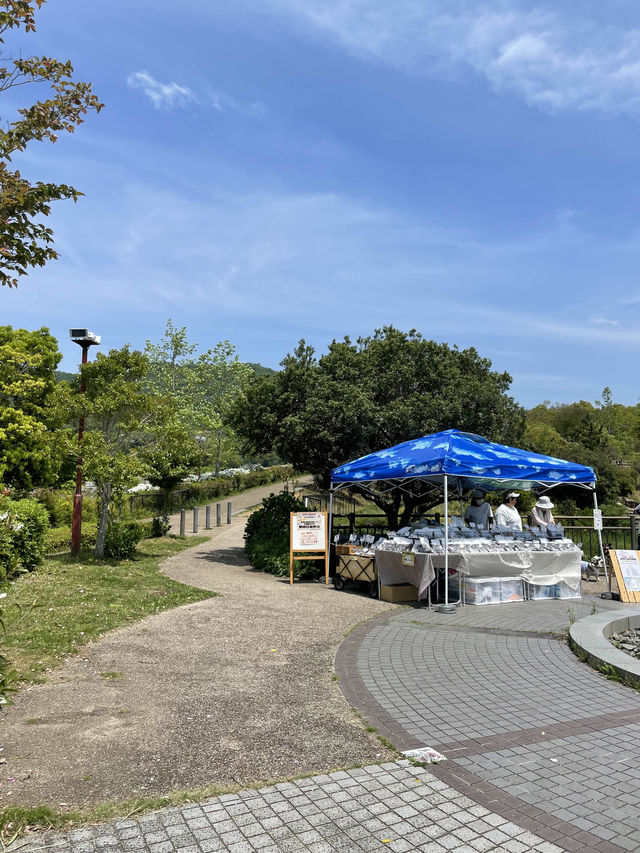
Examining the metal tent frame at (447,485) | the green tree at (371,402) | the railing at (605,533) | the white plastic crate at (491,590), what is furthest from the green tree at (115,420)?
the railing at (605,533)

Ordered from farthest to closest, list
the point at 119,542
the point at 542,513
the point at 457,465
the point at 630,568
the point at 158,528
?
the point at 158,528, the point at 119,542, the point at 542,513, the point at 630,568, the point at 457,465

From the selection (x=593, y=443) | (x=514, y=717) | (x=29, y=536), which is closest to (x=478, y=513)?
(x=514, y=717)

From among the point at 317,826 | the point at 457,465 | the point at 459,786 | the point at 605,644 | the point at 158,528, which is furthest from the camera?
the point at 158,528

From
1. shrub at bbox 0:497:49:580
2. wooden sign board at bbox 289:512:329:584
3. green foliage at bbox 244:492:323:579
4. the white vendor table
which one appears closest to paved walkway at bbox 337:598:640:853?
the white vendor table

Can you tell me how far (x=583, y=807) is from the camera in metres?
3.30

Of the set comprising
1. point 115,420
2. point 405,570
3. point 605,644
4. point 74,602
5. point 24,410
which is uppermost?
point 24,410

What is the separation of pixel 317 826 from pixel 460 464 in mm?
6572

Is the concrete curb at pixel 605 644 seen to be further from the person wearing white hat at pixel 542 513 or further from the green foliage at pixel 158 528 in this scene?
the green foliage at pixel 158 528

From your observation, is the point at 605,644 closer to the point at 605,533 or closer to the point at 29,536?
the point at 29,536

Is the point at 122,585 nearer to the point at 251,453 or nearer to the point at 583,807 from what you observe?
the point at 251,453

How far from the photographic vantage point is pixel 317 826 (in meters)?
3.08

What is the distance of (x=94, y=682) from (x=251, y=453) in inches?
435

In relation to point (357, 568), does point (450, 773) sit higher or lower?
lower

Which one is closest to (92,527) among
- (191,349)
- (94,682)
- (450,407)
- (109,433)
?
(109,433)
